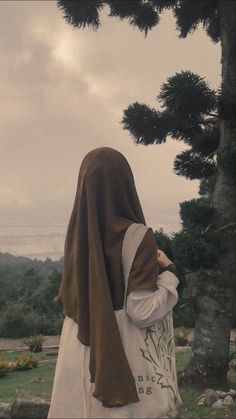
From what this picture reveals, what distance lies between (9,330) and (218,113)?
Result: 33.6 feet

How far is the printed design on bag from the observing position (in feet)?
6.54

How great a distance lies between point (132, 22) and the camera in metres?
6.86

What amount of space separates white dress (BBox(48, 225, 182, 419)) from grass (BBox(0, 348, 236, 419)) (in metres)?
2.50

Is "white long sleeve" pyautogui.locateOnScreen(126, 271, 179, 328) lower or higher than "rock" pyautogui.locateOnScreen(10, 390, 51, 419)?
higher

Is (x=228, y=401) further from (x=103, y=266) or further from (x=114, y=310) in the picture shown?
(x=103, y=266)

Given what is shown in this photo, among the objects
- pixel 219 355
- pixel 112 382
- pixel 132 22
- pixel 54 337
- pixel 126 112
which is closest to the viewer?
pixel 112 382

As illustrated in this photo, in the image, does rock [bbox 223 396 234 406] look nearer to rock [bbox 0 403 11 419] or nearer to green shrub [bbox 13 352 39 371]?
rock [bbox 0 403 11 419]

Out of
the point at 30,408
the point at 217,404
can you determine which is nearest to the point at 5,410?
the point at 30,408

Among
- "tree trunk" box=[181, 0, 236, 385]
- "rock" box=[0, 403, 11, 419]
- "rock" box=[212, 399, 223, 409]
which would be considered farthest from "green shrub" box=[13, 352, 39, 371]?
"rock" box=[212, 399, 223, 409]

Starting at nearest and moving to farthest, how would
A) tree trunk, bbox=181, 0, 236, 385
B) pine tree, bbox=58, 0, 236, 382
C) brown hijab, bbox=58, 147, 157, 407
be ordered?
brown hijab, bbox=58, 147, 157, 407 < pine tree, bbox=58, 0, 236, 382 < tree trunk, bbox=181, 0, 236, 385

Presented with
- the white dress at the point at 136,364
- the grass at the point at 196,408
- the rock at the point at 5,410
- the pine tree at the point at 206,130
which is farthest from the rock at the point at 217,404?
the white dress at the point at 136,364

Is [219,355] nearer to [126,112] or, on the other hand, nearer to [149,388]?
[126,112]

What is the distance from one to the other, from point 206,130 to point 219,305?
2.12 meters

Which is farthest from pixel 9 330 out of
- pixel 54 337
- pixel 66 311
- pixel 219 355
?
pixel 66 311
